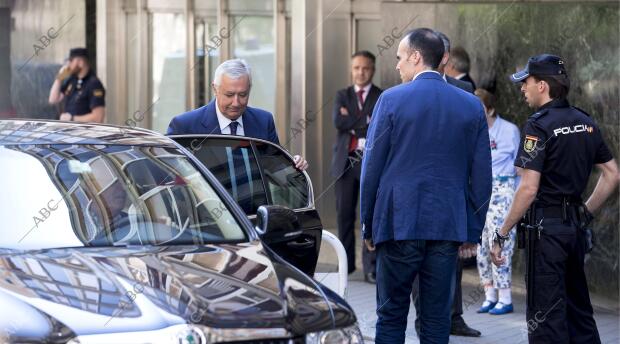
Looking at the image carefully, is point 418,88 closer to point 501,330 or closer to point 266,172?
point 266,172

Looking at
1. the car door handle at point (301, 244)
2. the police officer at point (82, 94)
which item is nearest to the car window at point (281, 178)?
the car door handle at point (301, 244)

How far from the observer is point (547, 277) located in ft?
22.8

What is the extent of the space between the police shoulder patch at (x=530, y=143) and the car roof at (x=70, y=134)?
1.95m

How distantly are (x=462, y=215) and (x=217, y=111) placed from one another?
2.11 metres

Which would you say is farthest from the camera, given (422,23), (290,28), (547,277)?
(290,28)

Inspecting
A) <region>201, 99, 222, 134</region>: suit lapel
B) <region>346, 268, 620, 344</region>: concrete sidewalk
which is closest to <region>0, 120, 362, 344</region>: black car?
<region>201, 99, 222, 134</region>: suit lapel

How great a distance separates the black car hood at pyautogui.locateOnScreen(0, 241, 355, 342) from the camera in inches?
185

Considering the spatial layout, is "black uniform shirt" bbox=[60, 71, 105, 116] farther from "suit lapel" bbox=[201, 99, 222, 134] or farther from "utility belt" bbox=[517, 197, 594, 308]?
"utility belt" bbox=[517, 197, 594, 308]

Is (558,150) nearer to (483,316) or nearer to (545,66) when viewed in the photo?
(545,66)

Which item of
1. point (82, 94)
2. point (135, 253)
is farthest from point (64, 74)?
point (135, 253)

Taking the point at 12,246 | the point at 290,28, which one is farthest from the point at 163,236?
the point at 290,28

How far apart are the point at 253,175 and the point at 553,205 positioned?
1.71 metres

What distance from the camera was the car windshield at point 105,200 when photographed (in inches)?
220

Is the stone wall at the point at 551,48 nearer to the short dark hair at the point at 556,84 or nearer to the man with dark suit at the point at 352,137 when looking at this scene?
Result: the man with dark suit at the point at 352,137
